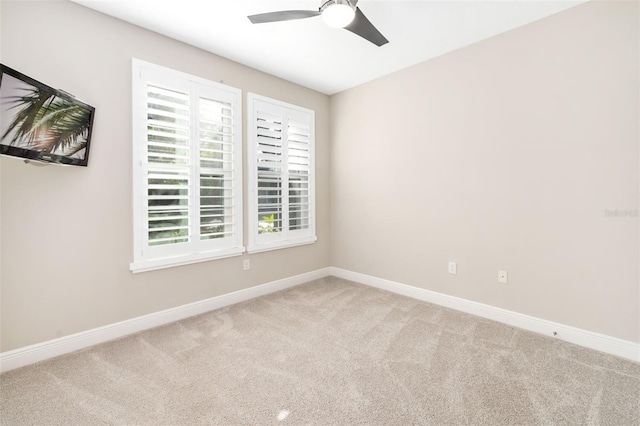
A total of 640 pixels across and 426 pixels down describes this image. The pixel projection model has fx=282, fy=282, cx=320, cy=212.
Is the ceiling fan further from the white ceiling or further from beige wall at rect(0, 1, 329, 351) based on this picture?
beige wall at rect(0, 1, 329, 351)

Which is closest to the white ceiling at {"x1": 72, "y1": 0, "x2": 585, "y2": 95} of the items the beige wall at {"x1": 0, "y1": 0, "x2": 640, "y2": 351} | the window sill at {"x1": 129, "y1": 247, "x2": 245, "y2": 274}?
the beige wall at {"x1": 0, "y1": 0, "x2": 640, "y2": 351}

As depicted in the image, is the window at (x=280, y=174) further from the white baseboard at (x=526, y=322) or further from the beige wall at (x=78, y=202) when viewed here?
the white baseboard at (x=526, y=322)

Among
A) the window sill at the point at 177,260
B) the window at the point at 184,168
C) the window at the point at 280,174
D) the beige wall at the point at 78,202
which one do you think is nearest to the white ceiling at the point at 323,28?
the beige wall at the point at 78,202

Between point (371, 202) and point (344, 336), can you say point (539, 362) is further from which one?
point (371, 202)

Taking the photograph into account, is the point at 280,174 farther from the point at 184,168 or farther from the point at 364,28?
the point at 364,28

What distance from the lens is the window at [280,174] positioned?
325cm

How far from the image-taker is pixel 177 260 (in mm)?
2664

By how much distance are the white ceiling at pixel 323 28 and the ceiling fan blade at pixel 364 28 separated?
281 mm

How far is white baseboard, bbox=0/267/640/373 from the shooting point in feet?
6.63

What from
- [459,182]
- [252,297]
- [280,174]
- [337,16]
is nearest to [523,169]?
[459,182]

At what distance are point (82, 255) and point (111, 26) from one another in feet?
6.11

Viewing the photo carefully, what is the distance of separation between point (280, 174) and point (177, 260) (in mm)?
1522

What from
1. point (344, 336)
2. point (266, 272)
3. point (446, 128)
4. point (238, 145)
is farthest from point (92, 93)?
point (446, 128)

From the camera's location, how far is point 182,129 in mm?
2637
